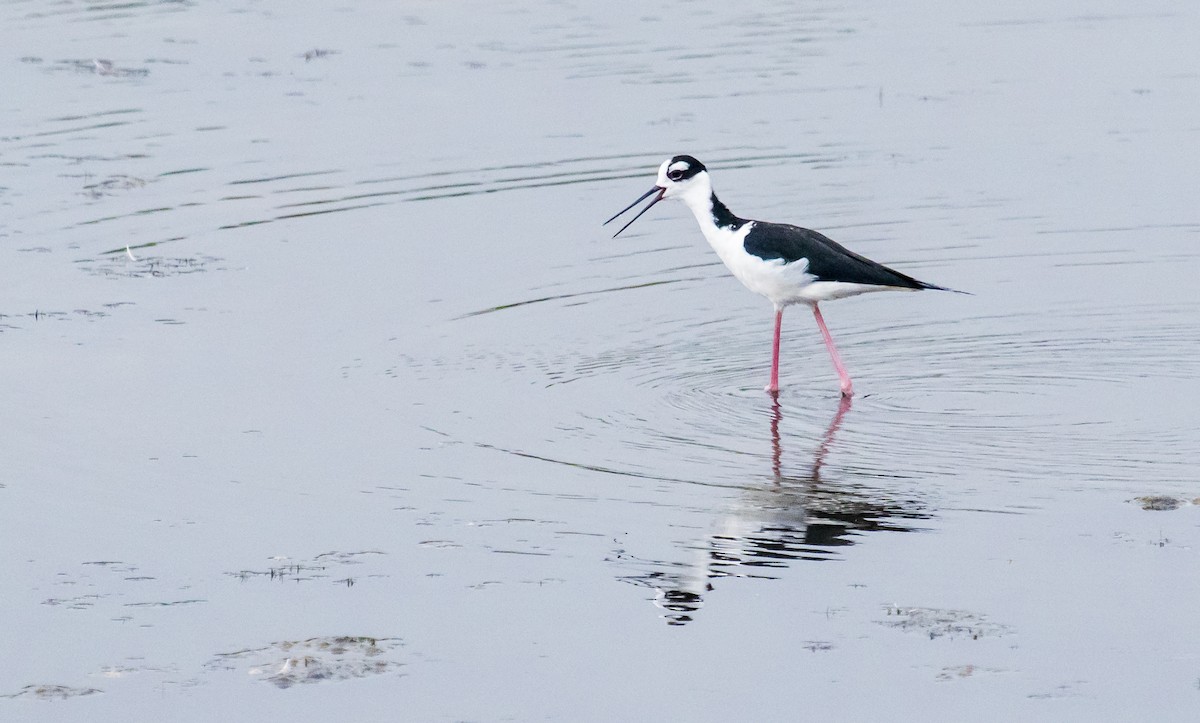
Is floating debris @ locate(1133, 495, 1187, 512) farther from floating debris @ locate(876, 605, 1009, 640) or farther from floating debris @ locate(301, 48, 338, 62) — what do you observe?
floating debris @ locate(301, 48, 338, 62)

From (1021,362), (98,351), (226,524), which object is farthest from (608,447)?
(98,351)

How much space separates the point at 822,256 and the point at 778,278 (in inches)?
13.1

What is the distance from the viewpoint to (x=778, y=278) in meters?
11.2

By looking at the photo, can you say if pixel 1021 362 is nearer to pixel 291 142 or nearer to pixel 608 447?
pixel 608 447

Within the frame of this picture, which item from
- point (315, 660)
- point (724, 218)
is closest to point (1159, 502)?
point (315, 660)

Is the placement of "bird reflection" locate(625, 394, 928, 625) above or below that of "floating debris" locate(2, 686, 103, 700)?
above

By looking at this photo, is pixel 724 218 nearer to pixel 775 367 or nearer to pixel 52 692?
pixel 775 367

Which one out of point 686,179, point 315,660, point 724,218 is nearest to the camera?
point 315,660

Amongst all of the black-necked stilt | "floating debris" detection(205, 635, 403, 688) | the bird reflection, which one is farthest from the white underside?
"floating debris" detection(205, 635, 403, 688)

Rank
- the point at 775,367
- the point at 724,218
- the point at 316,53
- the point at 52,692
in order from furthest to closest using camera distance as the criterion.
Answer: the point at 316,53
the point at 724,218
the point at 775,367
the point at 52,692

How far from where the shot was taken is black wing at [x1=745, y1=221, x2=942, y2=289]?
10953 mm

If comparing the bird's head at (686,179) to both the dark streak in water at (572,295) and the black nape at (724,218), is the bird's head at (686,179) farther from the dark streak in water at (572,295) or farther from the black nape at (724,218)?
the dark streak in water at (572,295)

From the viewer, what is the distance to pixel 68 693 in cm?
679

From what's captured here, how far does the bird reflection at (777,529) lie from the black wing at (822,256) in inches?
71.6
